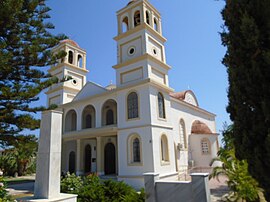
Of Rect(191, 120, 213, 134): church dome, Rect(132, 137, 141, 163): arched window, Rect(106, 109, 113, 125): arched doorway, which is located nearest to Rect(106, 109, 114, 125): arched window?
Rect(106, 109, 113, 125): arched doorway

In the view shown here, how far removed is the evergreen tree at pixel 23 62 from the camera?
29.5 ft

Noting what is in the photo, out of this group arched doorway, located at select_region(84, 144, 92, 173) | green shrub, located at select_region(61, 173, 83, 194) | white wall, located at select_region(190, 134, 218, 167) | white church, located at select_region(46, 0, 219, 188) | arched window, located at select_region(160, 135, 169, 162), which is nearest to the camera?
green shrub, located at select_region(61, 173, 83, 194)

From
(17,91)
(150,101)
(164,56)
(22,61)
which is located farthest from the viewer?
(164,56)

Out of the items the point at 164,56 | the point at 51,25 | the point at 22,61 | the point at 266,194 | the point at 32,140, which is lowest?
the point at 266,194

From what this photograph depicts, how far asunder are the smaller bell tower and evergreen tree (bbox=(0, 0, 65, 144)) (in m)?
11.1

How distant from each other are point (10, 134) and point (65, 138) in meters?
9.48

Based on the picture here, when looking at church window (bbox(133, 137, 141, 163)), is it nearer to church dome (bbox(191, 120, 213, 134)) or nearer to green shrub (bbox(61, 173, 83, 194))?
green shrub (bbox(61, 173, 83, 194))

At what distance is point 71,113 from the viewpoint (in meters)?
21.3

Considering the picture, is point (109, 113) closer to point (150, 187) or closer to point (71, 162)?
point (71, 162)

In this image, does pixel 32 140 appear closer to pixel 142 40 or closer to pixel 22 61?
pixel 22 61

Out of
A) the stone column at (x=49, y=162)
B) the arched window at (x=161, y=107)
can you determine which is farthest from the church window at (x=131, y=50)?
the stone column at (x=49, y=162)

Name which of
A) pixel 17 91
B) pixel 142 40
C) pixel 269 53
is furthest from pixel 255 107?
pixel 142 40

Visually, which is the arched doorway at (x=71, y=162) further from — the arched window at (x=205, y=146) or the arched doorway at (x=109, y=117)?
the arched window at (x=205, y=146)

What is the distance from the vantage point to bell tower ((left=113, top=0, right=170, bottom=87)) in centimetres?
1564
